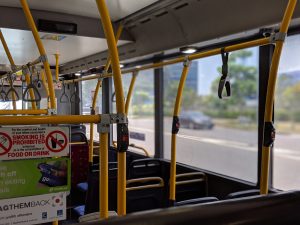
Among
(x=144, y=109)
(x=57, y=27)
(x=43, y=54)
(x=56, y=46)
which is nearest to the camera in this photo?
(x=43, y=54)

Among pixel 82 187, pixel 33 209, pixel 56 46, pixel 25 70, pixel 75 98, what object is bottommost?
pixel 82 187

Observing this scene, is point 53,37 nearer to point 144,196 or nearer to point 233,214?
point 144,196

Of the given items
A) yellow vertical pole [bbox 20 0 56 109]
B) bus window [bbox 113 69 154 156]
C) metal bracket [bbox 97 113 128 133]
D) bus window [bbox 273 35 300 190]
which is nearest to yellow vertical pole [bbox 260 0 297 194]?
metal bracket [bbox 97 113 128 133]

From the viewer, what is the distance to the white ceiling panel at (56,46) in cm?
290

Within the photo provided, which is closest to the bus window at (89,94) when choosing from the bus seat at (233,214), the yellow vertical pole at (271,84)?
the yellow vertical pole at (271,84)

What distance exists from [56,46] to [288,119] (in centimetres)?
245

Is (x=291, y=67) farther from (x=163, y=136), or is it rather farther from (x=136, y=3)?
(x=163, y=136)

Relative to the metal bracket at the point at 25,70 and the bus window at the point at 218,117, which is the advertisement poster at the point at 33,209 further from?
the bus window at the point at 218,117

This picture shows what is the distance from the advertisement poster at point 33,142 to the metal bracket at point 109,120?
0.15 m

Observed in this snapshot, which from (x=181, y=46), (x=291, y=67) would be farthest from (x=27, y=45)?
(x=291, y=67)

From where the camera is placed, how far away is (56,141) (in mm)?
1334

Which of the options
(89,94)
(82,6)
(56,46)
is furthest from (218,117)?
(56,46)

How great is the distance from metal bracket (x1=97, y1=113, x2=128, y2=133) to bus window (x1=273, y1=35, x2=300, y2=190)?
1.77 m

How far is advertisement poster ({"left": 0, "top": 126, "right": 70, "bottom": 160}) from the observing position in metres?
1.24
